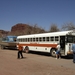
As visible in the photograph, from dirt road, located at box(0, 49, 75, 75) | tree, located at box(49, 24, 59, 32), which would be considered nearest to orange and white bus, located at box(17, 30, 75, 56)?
dirt road, located at box(0, 49, 75, 75)

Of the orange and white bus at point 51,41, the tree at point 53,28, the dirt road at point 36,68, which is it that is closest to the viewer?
the dirt road at point 36,68

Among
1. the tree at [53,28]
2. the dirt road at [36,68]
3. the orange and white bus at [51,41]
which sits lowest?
the dirt road at [36,68]

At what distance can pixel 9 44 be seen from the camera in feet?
97.8

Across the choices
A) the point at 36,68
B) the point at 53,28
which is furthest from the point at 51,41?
the point at 53,28

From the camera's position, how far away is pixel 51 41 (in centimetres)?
1842

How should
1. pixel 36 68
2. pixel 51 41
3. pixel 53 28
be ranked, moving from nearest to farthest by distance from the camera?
pixel 36 68
pixel 51 41
pixel 53 28

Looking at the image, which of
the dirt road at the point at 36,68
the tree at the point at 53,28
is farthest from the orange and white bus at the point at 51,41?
the tree at the point at 53,28

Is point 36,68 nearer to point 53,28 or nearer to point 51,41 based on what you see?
point 51,41

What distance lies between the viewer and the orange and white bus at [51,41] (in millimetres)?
16609

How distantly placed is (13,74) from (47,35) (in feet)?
34.2

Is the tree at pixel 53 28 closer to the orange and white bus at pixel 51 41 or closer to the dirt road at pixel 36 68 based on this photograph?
the orange and white bus at pixel 51 41

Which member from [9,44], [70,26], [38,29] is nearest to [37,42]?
[9,44]

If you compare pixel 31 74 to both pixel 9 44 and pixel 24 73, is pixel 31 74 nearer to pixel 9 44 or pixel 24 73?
pixel 24 73

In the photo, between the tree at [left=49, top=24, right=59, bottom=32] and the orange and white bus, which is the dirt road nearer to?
the orange and white bus
